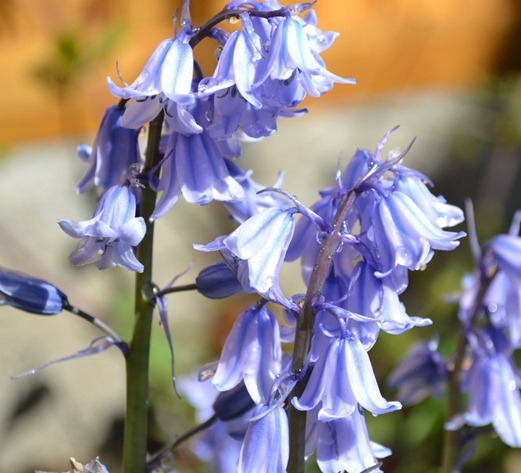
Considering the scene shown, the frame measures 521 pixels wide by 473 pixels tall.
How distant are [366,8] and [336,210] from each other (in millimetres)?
3670

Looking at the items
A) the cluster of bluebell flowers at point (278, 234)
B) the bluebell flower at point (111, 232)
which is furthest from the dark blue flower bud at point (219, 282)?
the bluebell flower at point (111, 232)

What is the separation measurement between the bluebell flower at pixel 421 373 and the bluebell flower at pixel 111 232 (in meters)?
0.67

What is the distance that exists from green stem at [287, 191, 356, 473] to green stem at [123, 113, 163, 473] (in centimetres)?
23

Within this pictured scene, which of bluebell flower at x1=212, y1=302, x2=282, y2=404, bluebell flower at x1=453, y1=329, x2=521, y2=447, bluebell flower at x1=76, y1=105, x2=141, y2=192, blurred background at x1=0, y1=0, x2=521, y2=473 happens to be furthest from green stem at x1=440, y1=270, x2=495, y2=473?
blurred background at x1=0, y1=0, x2=521, y2=473

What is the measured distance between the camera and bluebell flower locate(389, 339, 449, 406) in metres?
1.55

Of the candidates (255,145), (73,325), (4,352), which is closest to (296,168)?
(255,145)

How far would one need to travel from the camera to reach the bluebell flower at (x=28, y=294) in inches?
45.8

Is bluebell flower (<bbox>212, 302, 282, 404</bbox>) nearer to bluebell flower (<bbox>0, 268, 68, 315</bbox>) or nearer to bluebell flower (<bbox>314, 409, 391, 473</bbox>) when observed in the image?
bluebell flower (<bbox>314, 409, 391, 473</bbox>)

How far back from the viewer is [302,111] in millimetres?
1099

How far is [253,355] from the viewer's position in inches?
42.4

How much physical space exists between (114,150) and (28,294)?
214 mm

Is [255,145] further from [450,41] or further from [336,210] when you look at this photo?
[336,210]

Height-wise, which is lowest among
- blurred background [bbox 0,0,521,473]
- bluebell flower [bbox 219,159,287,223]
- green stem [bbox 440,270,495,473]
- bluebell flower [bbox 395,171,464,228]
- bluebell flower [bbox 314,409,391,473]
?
blurred background [bbox 0,0,521,473]

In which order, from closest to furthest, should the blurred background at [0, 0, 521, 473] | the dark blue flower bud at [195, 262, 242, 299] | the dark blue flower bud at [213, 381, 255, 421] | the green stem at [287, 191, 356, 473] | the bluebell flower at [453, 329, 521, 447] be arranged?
1. the green stem at [287, 191, 356, 473]
2. the dark blue flower bud at [195, 262, 242, 299]
3. the dark blue flower bud at [213, 381, 255, 421]
4. the bluebell flower at [453, 329, 521, 447]
5. the blurred background at [0, 0, 521, 473]
